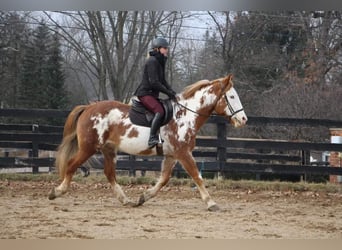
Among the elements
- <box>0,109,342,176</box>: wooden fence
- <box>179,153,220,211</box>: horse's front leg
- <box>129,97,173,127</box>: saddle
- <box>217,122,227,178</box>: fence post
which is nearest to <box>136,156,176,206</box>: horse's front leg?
<box>179,153,220,211</box>: horse's front leg

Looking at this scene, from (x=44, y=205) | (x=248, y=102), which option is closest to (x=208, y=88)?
(x=248, y=102)

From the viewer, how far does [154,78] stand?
4797mm

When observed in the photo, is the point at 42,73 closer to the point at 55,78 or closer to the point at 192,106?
the point at 55,78

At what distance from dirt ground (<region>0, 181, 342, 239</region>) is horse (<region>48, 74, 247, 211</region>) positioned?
275 mm

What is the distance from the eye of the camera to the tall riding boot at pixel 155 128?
4.79 meters

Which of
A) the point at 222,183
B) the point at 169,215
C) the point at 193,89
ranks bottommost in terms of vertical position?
the point at 169,215

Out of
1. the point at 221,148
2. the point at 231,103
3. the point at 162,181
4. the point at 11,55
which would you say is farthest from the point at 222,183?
the point at 11,55

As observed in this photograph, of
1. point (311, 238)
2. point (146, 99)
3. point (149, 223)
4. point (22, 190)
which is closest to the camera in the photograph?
point (311, 238)

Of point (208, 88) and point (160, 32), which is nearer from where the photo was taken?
point (208, 88)

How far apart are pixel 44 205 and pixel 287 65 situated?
3.31 metres

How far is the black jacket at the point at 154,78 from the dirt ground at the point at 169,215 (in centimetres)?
102

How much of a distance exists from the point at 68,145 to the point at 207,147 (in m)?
2.02

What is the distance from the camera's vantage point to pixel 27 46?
20.7 feet

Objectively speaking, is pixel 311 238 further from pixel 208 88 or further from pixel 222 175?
pixel 222 175
